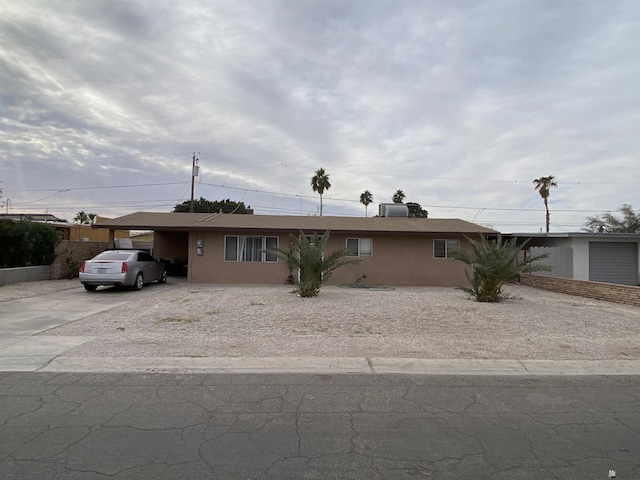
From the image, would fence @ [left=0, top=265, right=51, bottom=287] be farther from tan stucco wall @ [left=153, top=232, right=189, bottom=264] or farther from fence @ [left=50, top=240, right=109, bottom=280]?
tan stucco wall @ [left=153, top=232, right=189, bottom=264]

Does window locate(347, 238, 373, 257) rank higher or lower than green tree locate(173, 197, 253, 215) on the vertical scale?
lower

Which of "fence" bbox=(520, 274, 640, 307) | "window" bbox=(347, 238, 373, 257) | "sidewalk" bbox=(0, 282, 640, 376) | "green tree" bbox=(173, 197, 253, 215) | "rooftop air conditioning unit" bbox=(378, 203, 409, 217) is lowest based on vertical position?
"sidewalk" bbox=(0, 282, 640, 376)

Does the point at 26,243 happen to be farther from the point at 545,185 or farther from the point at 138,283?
the point at 545,185

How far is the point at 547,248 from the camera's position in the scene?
21.8m

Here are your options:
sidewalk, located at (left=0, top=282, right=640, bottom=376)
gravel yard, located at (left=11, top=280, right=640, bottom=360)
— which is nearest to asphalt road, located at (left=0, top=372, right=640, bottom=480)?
sidewalk, located at (left=0, top=282, right=640, bottom=376)

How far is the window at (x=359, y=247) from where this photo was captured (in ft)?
64.8

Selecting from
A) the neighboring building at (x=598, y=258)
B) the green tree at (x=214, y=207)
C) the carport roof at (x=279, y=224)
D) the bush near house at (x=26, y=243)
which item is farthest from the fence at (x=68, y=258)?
the green tree at (x=214, y=207)

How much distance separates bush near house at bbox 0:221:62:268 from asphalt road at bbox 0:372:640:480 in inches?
506

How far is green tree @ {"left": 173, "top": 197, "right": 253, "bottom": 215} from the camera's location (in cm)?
5219

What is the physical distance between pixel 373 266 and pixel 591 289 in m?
8.58

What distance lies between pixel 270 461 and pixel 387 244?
1680cm

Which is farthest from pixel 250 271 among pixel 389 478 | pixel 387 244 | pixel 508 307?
pixel 389 478

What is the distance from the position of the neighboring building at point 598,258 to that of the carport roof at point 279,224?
3668mm

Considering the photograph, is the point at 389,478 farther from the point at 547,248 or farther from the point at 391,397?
the point at 547,248
